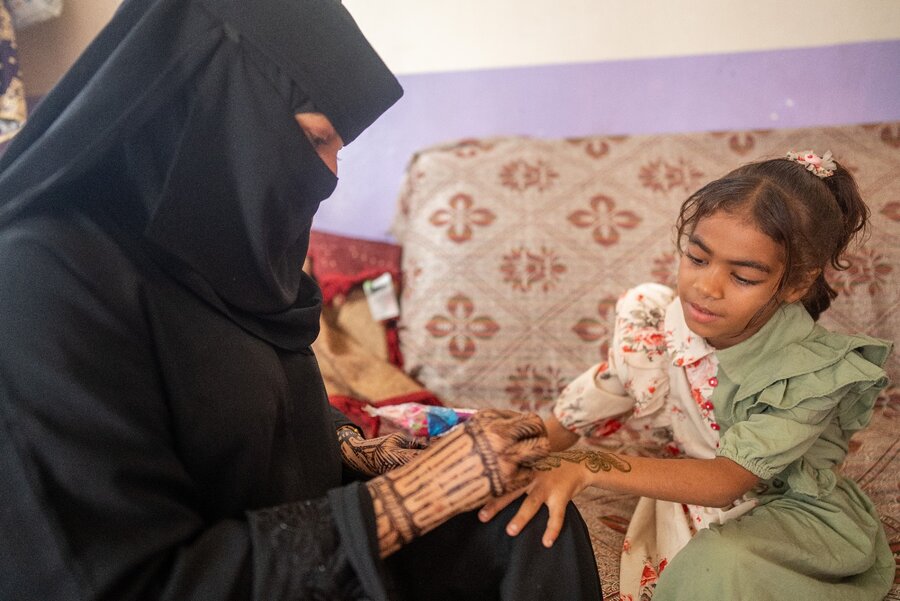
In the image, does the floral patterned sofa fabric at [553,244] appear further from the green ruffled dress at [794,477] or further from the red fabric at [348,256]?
the green ruffled dress at [794,477]

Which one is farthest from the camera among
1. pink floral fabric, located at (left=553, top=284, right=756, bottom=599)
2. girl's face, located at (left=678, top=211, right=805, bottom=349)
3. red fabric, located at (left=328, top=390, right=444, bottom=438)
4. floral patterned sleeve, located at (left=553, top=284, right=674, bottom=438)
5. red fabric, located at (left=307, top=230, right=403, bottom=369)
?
red fabric, located at (left=307, top=230, right=403, bottom=369)

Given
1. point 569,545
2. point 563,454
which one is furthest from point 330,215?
point 569,545

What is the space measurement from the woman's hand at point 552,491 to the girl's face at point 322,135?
0.54 meters

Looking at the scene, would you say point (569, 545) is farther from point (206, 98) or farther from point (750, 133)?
point (750, 133)

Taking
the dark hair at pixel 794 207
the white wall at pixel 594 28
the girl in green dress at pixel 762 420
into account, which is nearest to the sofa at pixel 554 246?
the white wall at pixel 594 28

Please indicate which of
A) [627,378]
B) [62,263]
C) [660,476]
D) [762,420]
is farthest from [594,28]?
[62,263]

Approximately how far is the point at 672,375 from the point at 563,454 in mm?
472

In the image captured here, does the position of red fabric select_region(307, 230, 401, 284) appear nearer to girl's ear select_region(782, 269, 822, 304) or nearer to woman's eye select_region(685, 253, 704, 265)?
woman's eye select_region(685, 253, 704, 265)

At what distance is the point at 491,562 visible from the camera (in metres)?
1.13

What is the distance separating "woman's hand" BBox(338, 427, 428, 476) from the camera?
1.26 meters

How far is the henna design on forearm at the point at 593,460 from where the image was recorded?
1.23 meters

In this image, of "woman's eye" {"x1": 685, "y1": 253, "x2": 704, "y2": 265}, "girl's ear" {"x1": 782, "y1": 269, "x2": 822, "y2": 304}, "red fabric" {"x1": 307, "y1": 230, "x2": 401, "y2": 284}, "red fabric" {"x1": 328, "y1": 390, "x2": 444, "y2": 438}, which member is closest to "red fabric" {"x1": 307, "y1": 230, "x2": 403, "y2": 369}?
"red fabric" {"x1": 307, "y1": 230, "x2": 401, "y2": 284}

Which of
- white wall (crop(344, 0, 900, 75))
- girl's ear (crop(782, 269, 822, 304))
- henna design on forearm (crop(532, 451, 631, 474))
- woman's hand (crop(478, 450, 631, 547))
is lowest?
henna design on forearm (crop(532, 451, 631, 474))

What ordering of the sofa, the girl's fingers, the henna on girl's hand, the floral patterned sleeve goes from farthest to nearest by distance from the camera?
the sofa → the floral patterned sleeve → the girl's fingers → the henna on girl's hand
